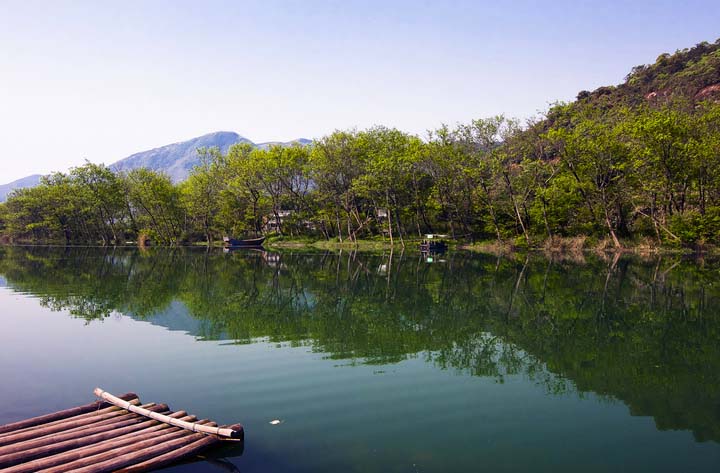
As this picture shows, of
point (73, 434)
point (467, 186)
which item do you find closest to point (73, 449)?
point (73, 434)

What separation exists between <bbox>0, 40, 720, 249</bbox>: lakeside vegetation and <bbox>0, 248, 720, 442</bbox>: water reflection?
66.5 feet

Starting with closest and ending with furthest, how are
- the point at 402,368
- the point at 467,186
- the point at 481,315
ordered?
the point at 402,368 < the point at 481,315 < the point at 467,186

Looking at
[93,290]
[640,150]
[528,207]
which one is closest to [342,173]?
[528,207]

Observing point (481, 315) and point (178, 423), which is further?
point (481, 315)

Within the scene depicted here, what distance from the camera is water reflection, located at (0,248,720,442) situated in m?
13.3

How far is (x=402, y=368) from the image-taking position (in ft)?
45.9

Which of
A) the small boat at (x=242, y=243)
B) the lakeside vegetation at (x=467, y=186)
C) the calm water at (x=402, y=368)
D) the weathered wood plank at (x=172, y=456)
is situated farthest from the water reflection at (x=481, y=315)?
the small boat at (x=242, y=243)

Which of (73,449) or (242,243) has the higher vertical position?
(242,243)

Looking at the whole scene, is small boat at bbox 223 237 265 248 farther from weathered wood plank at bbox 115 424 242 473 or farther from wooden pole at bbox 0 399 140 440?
weathered wood plank at bbox 115 424 242 473

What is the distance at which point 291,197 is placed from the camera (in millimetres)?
89062

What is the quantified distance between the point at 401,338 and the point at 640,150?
51.3 metres

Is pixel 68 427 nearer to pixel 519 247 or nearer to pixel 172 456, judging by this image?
pixel 172 456

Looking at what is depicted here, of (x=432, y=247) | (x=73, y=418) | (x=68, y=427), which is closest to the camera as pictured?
(x=68, y=427)

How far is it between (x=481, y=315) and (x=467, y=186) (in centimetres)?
5591
